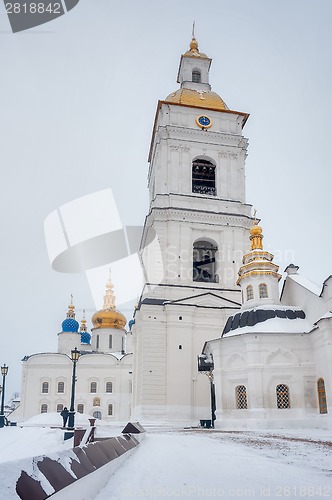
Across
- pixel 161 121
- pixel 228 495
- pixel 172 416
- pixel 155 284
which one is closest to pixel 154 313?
pixel 155 284

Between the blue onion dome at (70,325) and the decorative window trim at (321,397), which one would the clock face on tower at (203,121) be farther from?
the blue onion dome at (70,325)

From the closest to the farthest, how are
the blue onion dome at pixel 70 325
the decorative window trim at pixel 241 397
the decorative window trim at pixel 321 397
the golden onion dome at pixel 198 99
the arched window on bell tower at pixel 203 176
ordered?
the decorative window trim at pixel 321 397
the decorative window trim at pixel 241 397
the arched window on bell tower at pixel 203 176
the golden onion dome at pixel 198 99
the blue onion dome at pixel 70 325

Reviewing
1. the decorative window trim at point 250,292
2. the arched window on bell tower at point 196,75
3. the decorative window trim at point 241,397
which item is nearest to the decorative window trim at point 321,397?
the decorative window trim at point 241,397

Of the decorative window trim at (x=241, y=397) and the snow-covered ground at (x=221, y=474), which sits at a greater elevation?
the decorative window trim at (x=241, y=397)

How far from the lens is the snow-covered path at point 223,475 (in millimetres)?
5707

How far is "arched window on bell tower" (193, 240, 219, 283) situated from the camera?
37250 millimetres

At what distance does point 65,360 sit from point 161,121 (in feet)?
97.4

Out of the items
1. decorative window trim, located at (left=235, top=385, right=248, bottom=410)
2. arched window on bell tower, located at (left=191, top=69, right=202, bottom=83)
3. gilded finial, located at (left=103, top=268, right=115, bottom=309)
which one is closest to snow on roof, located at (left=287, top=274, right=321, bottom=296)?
decorative window trim, located at (left=235, top=385, right=248, bottom=410)

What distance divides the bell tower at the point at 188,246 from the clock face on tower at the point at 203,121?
0.27 feet

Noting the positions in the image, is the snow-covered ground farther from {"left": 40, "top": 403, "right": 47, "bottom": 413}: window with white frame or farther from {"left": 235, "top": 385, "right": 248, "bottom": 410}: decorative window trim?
{"left": 40, "top": 403, "right": 47, "bottom": 413}: window with white frame

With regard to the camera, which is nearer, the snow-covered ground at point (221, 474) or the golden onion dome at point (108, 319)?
the snow-covered ground at point (221, 474)

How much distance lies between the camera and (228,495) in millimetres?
5547

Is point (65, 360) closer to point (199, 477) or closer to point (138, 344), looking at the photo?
point (138, 344)

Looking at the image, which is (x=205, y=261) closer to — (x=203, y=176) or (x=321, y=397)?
(x=203, y=176)
